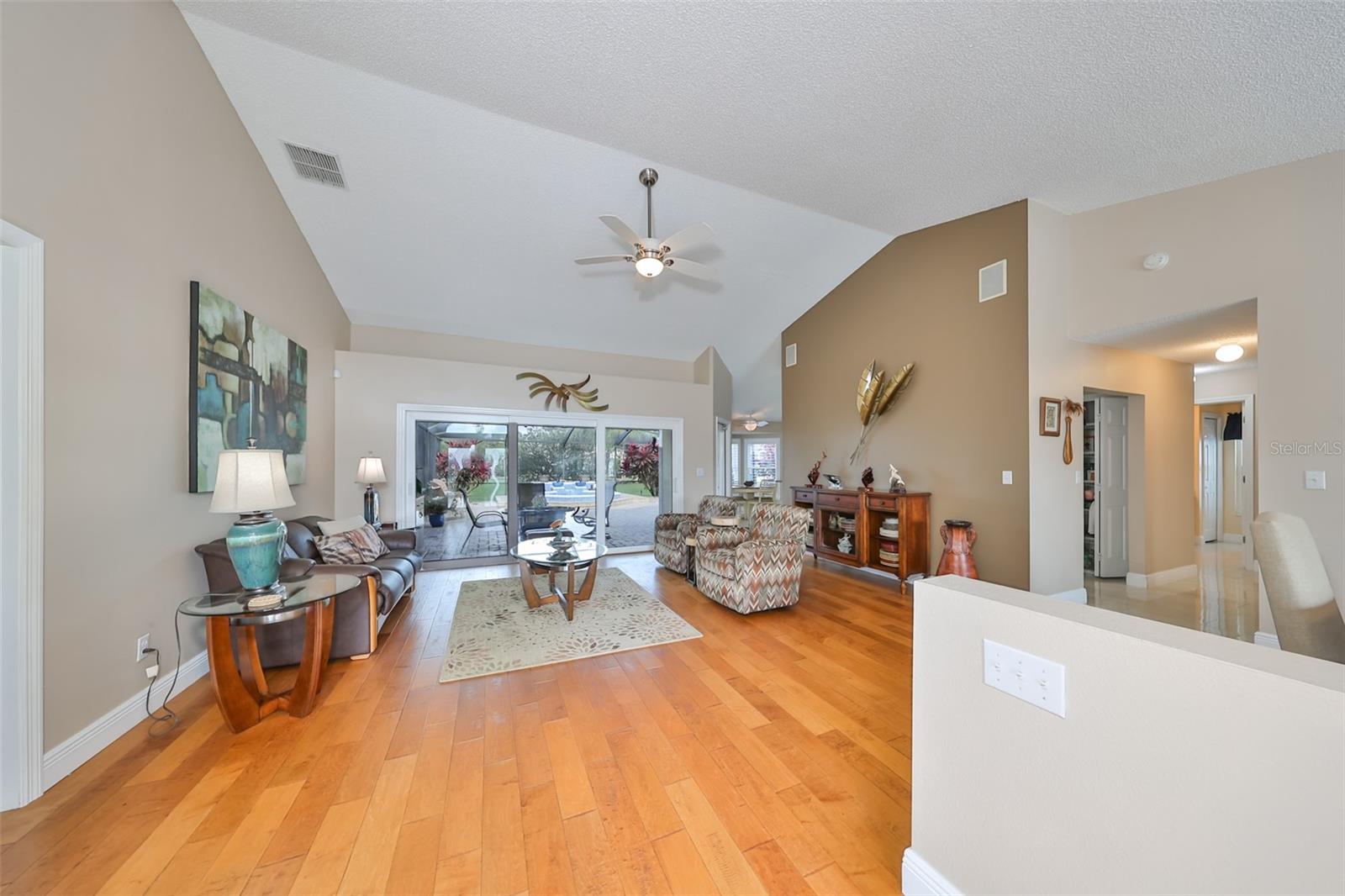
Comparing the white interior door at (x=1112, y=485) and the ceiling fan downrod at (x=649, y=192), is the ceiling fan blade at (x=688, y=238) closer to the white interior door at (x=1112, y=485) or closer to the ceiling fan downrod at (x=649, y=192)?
the ceiling fan downrod at (x=649, y=192)

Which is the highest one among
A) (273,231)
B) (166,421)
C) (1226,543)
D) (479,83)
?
(479,83)

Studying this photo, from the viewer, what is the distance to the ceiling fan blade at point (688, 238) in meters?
3.25

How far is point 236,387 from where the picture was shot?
3074 mm

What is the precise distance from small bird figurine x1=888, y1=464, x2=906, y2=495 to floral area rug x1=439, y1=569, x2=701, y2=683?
2.66 m

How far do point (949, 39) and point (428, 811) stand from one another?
418 cm

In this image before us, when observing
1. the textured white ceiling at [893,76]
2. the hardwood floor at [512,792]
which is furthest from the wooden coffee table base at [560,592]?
the textured white ceiling at [893,76]

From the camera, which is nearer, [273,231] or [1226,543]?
[273,231]

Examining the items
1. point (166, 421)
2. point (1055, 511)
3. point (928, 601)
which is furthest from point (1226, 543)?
point (166, 421)

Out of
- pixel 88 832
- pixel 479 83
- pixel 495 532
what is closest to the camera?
pixel 88 832

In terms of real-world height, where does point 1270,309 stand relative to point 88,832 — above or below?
above

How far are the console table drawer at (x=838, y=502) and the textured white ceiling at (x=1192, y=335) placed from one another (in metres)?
2.44

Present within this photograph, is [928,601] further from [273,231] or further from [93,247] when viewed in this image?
[273,231]

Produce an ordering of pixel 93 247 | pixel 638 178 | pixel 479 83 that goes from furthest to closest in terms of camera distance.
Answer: pixel 638 178 < pixel 479 83 < pixel 93 247

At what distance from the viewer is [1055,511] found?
3992 millimetres
